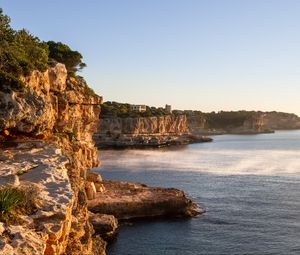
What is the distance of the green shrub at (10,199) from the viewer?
18.6 m

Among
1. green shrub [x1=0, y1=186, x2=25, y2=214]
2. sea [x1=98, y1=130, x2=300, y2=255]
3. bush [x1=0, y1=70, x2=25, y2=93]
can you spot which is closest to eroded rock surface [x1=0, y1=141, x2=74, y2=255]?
green shrub [x1=0, y1=186, x2=25, y2=214]

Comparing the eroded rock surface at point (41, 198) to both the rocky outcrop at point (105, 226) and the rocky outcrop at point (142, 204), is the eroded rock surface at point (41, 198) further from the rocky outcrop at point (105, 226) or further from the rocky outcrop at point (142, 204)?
the rocky outcrop at point (142, 204)

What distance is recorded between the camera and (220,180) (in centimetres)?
8838

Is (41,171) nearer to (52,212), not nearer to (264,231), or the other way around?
(52,212)

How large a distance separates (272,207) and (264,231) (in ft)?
41.8

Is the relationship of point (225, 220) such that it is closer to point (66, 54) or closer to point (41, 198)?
point (66, 54)

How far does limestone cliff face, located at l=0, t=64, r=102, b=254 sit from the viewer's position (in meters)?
21.6

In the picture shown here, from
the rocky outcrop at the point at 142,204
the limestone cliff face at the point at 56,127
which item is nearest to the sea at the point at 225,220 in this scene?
the rocky outcrop at the point at 142,204

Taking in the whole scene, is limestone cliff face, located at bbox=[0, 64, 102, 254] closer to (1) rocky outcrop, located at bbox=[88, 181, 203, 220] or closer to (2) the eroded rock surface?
(2) the eroded rock surface

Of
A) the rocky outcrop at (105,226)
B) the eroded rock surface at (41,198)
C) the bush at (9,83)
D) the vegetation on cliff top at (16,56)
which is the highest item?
the vegetation on cliff top at (16,56)

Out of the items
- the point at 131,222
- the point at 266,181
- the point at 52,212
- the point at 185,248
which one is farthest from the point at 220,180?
the point at 52,212

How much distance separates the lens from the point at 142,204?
187 ft

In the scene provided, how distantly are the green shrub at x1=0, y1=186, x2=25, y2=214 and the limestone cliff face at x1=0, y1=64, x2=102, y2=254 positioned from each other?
145cm

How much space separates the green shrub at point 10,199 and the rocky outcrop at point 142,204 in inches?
1414
